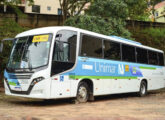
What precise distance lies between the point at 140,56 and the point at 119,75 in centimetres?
301

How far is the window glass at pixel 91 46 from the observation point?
11445 millimetres

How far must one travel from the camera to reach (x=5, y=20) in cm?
1641

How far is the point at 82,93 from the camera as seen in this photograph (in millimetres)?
11297

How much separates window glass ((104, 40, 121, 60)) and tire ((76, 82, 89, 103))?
2124 millimetres

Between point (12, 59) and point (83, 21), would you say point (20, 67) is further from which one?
point (83, 21)

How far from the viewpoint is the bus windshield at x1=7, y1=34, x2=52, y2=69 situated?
984 centimetres

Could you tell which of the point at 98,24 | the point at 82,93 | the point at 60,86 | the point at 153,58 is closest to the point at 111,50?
the point at 82,93

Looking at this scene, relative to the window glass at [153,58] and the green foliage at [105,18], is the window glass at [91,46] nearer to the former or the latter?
the window glass at [153,58]

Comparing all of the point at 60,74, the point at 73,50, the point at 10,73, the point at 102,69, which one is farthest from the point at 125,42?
the point at 10,73

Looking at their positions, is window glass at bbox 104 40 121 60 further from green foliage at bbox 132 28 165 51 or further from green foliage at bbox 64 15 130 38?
green foliage at bbox 132 28 165 51

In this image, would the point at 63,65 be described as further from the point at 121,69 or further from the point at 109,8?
the point at 109,8

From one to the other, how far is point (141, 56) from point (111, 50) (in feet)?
12.5

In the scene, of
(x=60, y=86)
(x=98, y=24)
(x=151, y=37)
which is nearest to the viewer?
(x=60, y=86)

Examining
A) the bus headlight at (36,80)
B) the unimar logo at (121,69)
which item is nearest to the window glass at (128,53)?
the unimar logo at (121,69)
